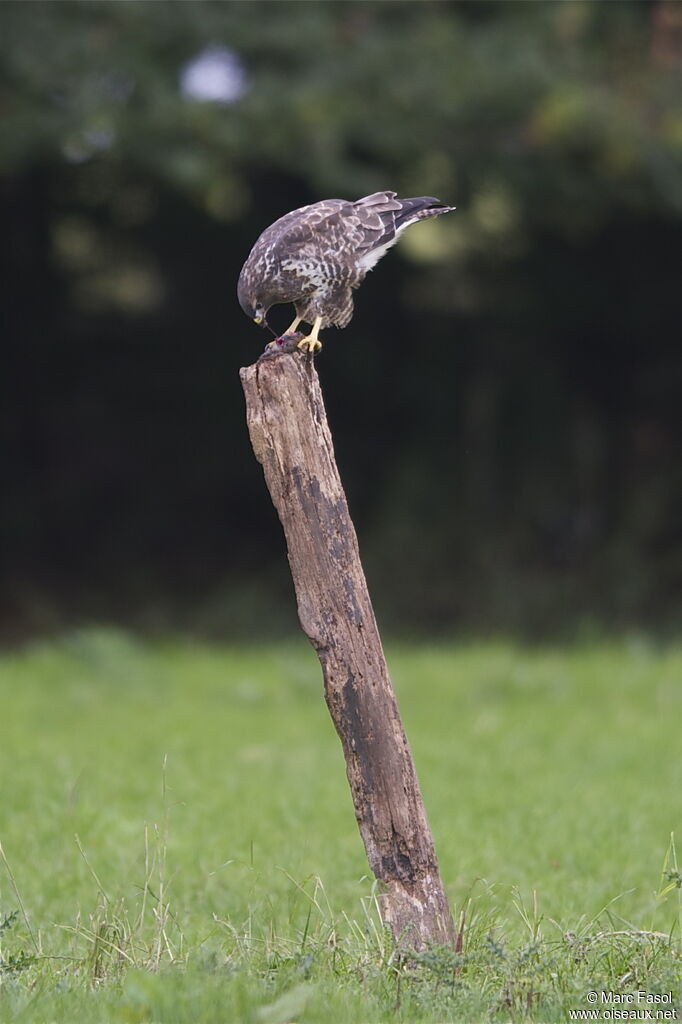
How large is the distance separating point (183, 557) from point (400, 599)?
3.11 meters

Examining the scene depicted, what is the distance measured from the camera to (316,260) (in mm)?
4891

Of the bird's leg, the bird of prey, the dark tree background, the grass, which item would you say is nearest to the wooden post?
the grass

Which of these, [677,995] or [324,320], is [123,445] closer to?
[324,320]

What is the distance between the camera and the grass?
12.3 ft

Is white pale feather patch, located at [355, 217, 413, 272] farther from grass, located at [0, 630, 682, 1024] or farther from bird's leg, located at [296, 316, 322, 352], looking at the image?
grass, located at [0, 630, 682, 1024]

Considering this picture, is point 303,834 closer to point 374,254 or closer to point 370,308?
point 374,254

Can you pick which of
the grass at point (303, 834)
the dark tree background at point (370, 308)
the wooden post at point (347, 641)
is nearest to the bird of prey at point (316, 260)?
the wooden post at point (347, 641)

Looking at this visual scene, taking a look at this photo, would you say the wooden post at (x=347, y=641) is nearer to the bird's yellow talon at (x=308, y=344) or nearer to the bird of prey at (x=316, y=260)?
the bird's yellow talon at (x=308, y=344)

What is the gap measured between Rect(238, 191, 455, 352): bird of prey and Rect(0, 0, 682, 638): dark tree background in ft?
19.6

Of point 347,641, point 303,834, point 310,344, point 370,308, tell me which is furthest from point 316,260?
point 370,308

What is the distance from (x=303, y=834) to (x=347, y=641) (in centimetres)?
238

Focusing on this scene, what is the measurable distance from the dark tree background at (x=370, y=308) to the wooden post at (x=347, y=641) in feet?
23.6

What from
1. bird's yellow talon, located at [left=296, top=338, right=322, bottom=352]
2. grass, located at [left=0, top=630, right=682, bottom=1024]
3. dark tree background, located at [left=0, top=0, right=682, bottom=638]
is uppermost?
dark tree background, located at [left=0, top=0, right=682, bottom=638]

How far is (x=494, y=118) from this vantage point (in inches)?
460
